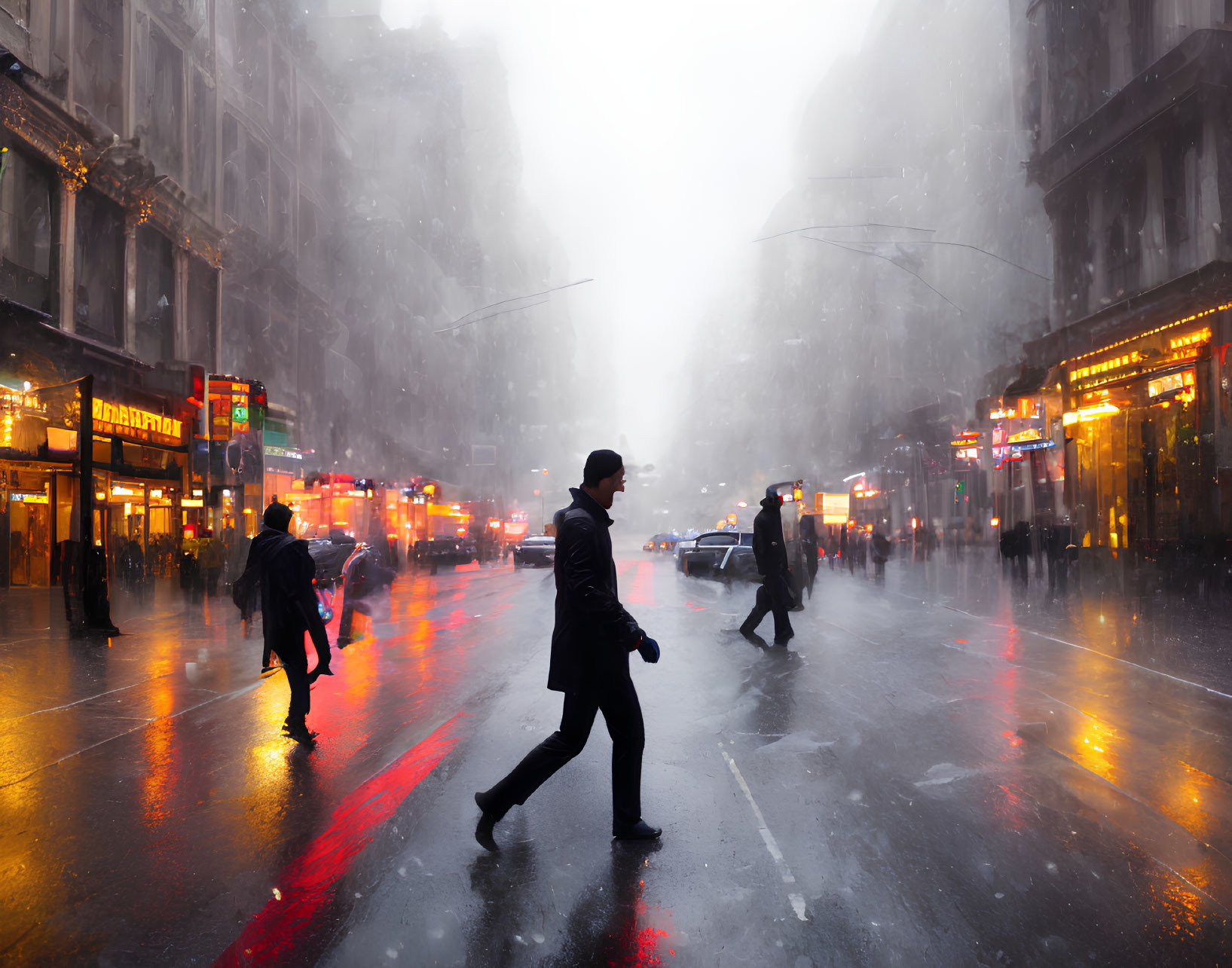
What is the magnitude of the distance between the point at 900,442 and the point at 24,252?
51.8 m

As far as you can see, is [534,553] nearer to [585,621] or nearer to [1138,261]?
[1138,261]

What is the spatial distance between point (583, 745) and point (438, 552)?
124 ft

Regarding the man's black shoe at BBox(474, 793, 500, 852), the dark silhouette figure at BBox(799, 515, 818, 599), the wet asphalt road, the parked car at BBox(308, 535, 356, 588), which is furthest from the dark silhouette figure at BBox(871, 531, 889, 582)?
the man's black shoe at BBox(474, 793, 500, 852)

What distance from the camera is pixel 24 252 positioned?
66.1ft

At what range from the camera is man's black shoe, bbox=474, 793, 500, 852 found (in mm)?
4340

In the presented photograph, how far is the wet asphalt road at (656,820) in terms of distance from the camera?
11.3ft

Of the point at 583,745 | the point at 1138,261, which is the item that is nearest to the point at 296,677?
the point at 583,745

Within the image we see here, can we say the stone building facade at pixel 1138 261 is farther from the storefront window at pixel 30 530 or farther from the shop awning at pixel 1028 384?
the storefront window at pixel 30 530

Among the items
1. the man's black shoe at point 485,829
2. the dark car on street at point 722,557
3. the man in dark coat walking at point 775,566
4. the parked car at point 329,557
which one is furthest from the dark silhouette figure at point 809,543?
the man's black shoe at point 485,829

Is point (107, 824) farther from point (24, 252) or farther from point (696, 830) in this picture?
point (24, 252)

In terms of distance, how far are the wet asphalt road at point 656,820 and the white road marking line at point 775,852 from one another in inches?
0.8

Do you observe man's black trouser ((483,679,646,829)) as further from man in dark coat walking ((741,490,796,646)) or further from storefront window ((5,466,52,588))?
storefront window ((5,466,52,588))

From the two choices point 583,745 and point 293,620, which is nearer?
point 583,745

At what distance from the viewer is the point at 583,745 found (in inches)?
175
